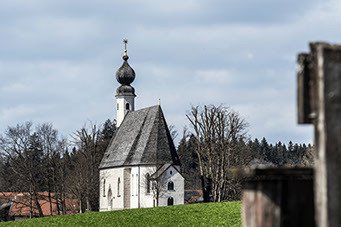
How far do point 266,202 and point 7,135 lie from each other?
62.6 m

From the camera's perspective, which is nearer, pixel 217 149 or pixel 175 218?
pixel 175 218

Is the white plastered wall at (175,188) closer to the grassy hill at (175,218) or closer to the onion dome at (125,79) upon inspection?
Answer: the onion dome at (125,79)

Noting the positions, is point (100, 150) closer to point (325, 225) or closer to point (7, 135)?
point (7, 135)

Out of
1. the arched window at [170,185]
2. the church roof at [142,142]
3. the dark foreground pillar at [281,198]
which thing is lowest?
the dark foreground pillar at [281,198]

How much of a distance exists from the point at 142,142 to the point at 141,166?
3238 millimetres

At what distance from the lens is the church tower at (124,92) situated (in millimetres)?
74500

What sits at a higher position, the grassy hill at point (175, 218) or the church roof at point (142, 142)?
the church roof at point (142, 142)

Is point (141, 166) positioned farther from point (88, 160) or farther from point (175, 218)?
point (175, 218)

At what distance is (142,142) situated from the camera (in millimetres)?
64438

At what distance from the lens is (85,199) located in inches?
2635

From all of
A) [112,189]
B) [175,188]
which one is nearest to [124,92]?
[112,189]

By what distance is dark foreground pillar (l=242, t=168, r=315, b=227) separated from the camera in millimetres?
3977

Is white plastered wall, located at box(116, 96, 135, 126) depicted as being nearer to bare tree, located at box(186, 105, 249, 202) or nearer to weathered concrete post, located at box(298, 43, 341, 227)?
bare tree, located at box(186, 105, 249, 202)

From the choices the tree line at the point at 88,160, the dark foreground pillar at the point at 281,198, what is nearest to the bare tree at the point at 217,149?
the tree line at the point at 88,160
